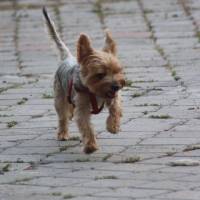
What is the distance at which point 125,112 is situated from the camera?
33.8ft

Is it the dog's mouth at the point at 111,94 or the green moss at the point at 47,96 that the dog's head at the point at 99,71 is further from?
the green moss at the point at 47,96

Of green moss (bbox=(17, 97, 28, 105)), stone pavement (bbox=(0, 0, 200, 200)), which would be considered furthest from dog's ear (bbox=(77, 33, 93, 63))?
green moss (bbox=(17, 97, 28, 105))

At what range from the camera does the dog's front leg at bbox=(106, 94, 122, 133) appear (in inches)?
343

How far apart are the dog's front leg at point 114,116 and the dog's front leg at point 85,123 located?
0.67ft

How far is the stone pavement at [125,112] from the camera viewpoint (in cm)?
736

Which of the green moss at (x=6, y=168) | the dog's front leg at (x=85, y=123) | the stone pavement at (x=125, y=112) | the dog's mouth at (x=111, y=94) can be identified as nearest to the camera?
the stone pavement at (x=125, y=112)

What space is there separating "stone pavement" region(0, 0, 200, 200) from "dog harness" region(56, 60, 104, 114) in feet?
1.43

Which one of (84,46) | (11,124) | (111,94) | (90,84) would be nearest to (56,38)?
(11,124)

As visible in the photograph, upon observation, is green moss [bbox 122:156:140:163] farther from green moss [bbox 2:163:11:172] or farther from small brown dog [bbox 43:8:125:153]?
green moss [bbox 2:163:11:172]

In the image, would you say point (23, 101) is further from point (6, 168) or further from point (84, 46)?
point (6, 168)

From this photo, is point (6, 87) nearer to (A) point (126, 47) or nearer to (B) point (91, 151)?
(A) point (126, 47)

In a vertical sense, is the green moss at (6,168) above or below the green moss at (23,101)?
below

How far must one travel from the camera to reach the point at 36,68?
1320 centimetres

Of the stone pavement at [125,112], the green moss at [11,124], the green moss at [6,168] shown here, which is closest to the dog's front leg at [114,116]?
the stone pavement at [125,112]
